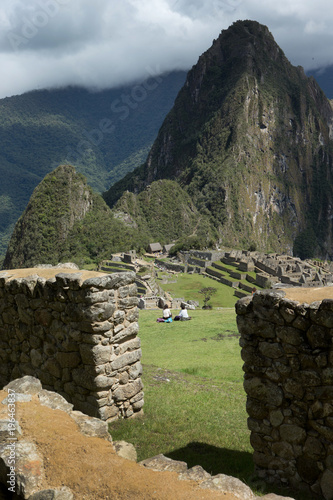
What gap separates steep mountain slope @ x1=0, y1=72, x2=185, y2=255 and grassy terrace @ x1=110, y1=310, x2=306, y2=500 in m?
120

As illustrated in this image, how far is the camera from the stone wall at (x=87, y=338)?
6.29 metres

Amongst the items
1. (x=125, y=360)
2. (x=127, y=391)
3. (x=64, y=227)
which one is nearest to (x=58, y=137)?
(x=64, y=227)

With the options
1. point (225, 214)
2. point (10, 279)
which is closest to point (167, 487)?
point (10, 279)

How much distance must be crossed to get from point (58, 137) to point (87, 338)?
13459 cm

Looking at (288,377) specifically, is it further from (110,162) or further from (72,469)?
(110,162)

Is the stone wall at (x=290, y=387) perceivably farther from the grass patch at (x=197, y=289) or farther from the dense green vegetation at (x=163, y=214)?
the dense green vegetation at (x=163, y=214)

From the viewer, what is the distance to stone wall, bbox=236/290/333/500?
4309 millimetres

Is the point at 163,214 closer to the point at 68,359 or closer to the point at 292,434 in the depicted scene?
the point at 68,359

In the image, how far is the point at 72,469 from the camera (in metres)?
3.46

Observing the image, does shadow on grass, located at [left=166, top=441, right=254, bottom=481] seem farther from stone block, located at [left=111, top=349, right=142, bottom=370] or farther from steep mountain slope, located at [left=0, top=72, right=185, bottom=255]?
steep mountain slope, located at [left=0, top=72, right=185, bottom=255]

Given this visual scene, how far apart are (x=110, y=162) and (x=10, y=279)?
176 m

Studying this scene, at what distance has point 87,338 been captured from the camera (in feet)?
20.6

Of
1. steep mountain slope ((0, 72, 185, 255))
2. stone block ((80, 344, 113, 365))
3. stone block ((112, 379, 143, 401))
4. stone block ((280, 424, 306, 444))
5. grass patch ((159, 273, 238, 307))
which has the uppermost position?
steep mountain slope ((0, 72, 185, 255))

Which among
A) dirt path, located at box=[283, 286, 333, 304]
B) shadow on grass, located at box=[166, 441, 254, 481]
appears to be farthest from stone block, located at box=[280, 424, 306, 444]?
dirt path, located at box=[283, 286, 333, 304]
